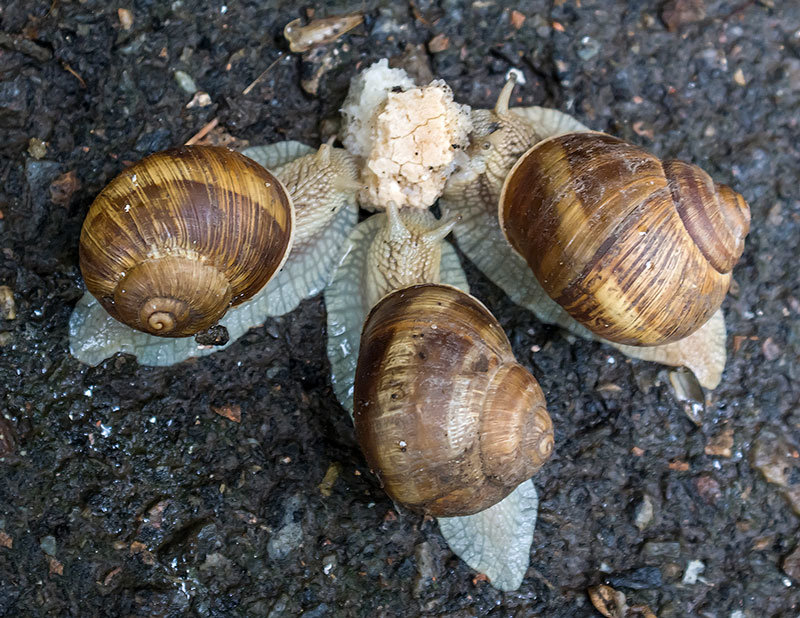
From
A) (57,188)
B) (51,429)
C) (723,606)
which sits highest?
(57,188)

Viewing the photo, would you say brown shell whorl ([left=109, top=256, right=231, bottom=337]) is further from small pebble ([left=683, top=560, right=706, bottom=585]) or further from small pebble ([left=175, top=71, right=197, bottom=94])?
small pebble ([left=683, top=560, right=706, bottom=585])

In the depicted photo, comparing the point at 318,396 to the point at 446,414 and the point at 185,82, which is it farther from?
the point at 185,82

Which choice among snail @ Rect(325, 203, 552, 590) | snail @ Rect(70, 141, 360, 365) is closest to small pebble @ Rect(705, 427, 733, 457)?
snail @ Rect(325, 203, 552, 590)

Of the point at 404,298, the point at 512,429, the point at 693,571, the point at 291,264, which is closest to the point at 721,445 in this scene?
the point at 693,571

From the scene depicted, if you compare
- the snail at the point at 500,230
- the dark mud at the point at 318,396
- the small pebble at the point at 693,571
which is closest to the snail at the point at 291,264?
the dark mud at the point at 318,396

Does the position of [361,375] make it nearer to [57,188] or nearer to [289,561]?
[289,561]

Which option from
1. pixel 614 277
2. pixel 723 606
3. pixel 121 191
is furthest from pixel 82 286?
pixel 723 606
